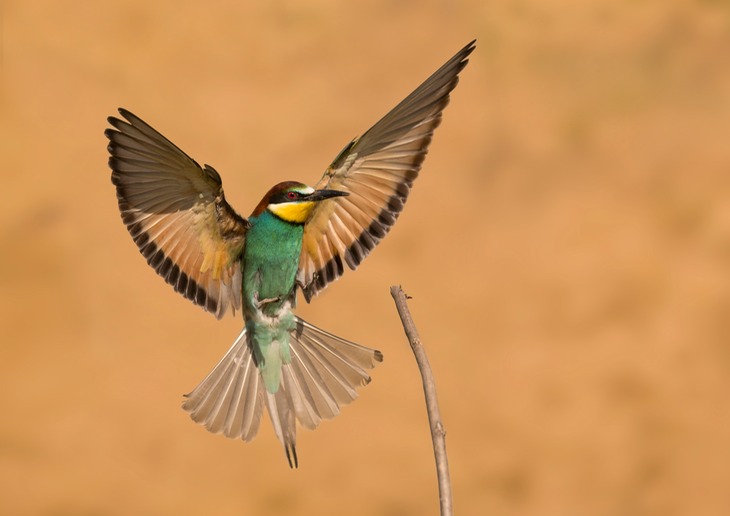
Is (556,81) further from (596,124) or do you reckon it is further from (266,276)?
(266,276)

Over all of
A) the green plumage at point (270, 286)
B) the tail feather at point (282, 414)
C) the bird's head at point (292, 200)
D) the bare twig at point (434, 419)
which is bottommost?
the bare twig at point (434, 419)

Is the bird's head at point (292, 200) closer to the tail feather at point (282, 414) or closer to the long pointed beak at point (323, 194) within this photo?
the long pointed beak at point (323, 194)

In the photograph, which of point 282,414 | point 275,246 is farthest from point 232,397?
point 275,246

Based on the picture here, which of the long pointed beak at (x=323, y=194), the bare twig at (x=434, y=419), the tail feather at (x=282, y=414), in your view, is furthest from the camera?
the tail feather at (x=282, y=414)

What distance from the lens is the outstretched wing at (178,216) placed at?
185 cm

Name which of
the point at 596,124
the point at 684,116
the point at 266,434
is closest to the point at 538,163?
the point at 596,124

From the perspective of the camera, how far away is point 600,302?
14.3ft

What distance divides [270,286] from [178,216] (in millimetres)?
186

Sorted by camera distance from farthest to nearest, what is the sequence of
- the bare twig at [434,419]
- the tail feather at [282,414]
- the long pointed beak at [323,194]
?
the tail feather at [282,414], the long pointed beak at [323,194], the bare twig at [434,419]

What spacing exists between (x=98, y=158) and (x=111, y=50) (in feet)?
1.41

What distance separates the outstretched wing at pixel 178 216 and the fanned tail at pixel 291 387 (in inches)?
4.4

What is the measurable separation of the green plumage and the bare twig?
0.37 metres

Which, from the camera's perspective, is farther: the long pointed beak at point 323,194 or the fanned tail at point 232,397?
the fanned tail at point 232,397

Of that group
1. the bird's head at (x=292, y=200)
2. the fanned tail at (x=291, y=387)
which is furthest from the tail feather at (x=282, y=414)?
the bird's head at (x=292, y=200)
